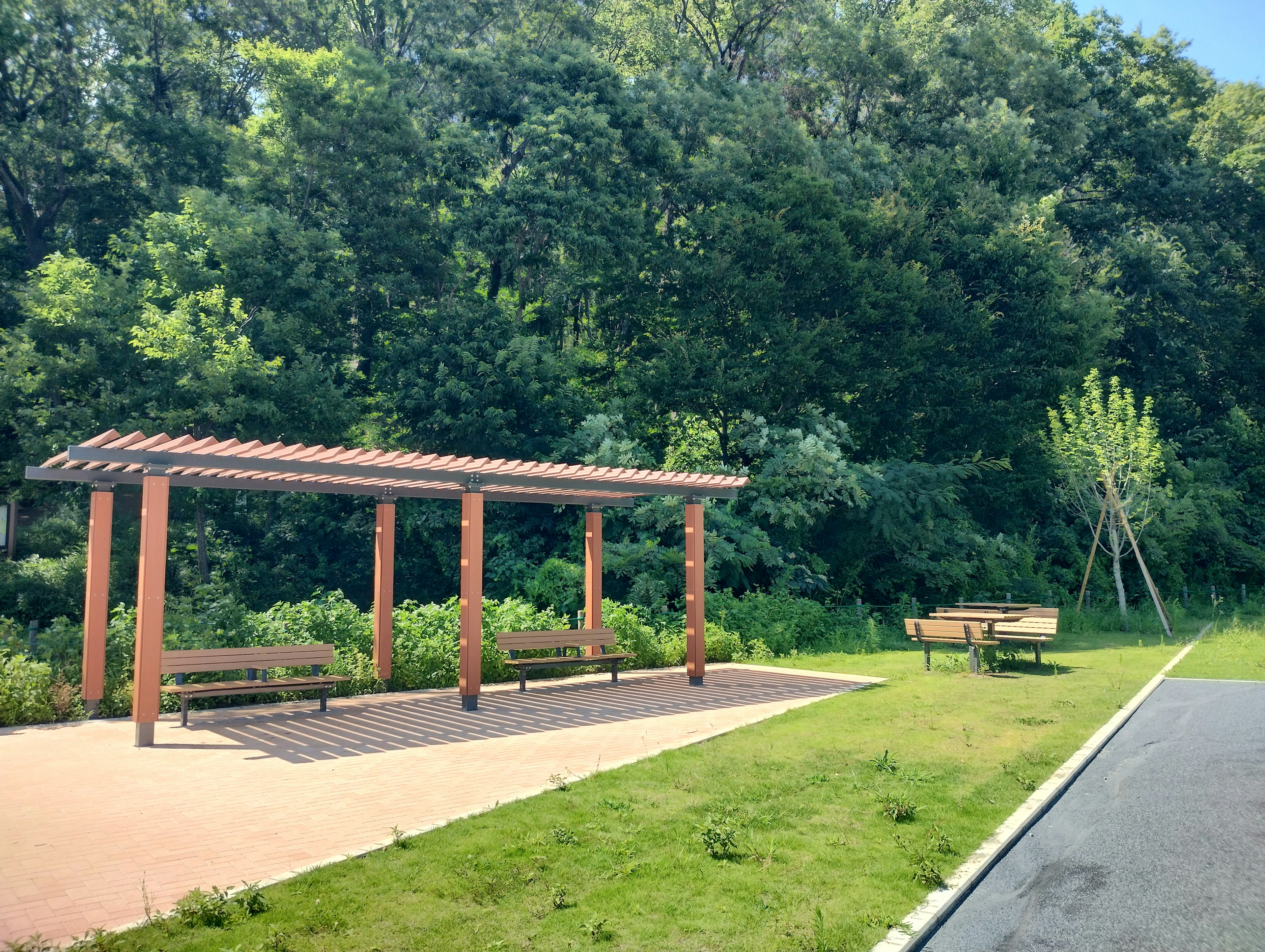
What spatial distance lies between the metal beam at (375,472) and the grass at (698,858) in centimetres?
397

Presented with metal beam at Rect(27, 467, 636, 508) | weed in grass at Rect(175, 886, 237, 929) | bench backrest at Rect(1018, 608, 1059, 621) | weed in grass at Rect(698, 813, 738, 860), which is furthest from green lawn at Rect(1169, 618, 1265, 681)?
weed in grass at Rect(175, 886, 237, 929)

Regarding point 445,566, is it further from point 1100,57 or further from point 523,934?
point 1100,57

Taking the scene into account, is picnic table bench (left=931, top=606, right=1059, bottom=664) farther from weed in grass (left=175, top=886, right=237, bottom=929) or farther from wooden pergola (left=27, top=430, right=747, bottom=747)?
weed in grass (left=175, top=886, right=237, bottom=929)

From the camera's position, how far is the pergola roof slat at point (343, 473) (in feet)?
31.3

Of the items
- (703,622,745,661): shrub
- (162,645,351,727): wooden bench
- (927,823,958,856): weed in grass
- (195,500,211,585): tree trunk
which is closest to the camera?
(927,823,958,856): weed in grass

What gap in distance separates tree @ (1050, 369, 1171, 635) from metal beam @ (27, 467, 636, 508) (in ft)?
35.9

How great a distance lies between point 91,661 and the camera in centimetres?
1145

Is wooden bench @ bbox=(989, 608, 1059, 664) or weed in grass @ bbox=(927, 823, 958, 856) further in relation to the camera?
wooden bench @ bbox=(989, 608, 1059, 664)

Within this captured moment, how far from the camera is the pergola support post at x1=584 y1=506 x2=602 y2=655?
16219mm

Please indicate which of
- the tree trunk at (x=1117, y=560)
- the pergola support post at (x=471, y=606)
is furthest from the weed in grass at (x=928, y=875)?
the tree trunk at (x=1117, y=560)

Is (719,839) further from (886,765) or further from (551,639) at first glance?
(551,639)

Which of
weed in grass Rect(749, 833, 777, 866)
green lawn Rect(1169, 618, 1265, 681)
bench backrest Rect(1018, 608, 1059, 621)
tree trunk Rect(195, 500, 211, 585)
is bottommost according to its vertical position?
weed in grass Rect(749, 833, 777, 866)

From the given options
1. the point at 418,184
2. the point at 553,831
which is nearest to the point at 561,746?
the point at 553,831

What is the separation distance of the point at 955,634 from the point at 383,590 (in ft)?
28.0
